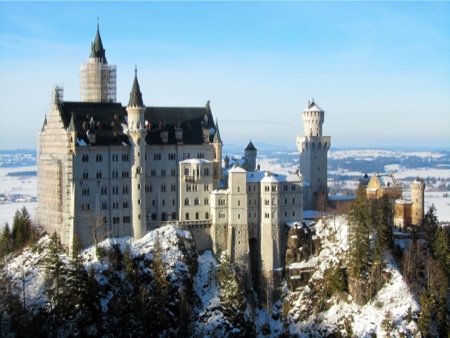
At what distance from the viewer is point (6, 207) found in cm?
17762

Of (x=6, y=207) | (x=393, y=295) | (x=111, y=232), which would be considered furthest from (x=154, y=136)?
(x=6, y=207)

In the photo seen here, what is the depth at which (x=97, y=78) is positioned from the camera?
114m

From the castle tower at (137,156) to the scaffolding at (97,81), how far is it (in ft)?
52.9

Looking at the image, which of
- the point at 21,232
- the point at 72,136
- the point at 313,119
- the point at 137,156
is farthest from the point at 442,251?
the point at 21,232

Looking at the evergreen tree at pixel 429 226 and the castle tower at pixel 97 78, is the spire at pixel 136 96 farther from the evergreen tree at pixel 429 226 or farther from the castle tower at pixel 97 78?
the evergreen tree at pixel 429 226

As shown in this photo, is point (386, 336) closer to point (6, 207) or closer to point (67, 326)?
point (67, 326)

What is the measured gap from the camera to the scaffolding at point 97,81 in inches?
4488

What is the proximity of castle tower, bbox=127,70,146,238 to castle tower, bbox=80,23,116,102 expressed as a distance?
1613 cm

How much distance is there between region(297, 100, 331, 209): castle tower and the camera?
117 m

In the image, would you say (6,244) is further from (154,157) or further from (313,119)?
(313,119)

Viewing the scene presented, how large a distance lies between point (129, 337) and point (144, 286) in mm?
6852

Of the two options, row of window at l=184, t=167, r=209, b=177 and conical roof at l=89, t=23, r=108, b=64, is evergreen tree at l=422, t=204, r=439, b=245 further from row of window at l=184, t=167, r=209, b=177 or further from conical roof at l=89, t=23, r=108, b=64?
conical roof at l=89, t=23, r=108, b=64

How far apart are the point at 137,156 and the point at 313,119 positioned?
33.2m

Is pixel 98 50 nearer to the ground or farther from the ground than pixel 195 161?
farther from the ground
